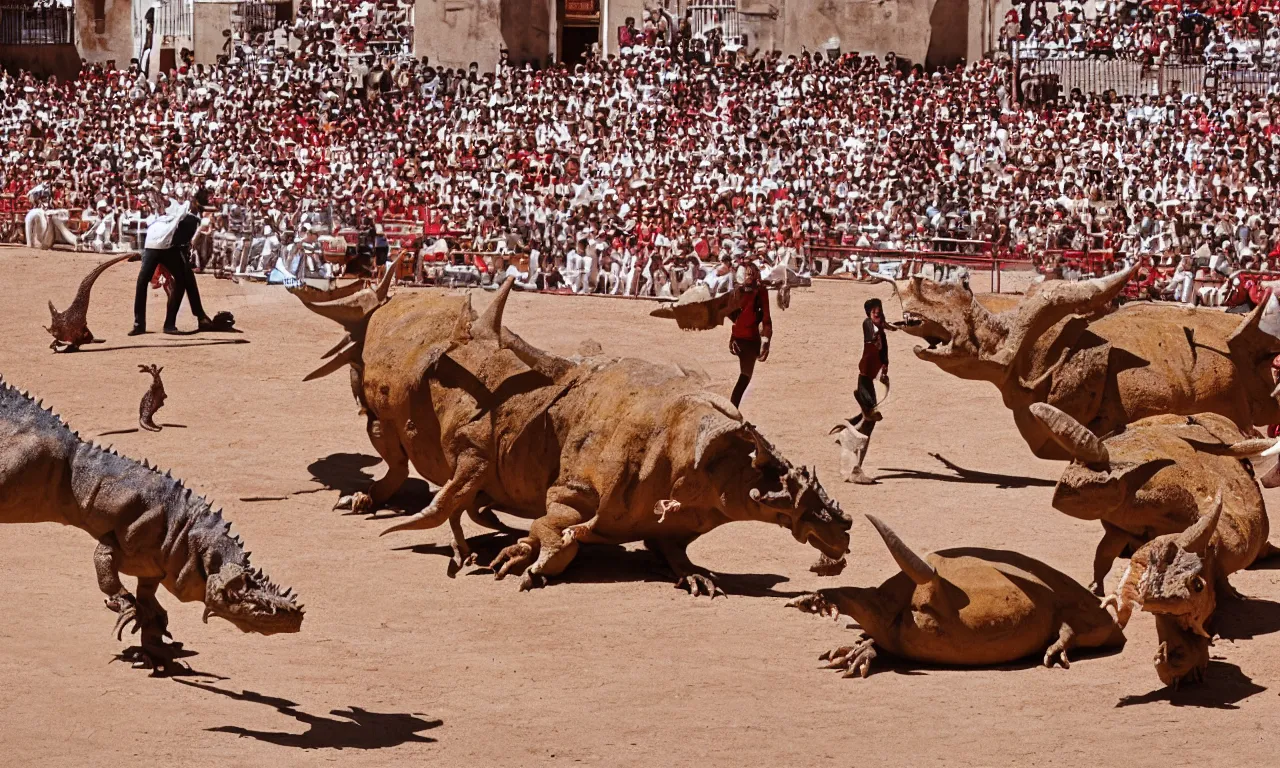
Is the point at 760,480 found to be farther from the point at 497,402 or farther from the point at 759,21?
the point at 759,21

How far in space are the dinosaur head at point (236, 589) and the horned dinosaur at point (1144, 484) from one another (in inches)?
171

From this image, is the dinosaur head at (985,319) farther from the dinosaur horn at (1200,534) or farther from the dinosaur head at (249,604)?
the dinosaur head at (249,604)

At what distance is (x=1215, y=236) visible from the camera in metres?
27.2

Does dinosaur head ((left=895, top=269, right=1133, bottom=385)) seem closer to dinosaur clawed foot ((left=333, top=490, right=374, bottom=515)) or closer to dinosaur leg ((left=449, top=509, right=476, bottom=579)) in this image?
dinosaur leg ((left=449, top=509, right=476, bottom=579))

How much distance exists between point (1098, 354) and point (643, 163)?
20.9m

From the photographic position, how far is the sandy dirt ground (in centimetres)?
927

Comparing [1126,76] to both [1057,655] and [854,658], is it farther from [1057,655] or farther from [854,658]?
[854,658]

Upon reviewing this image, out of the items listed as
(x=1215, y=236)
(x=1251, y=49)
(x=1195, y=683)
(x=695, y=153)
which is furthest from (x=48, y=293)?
(x=1251, y=49)

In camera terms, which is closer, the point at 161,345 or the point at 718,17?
the point at 161,345

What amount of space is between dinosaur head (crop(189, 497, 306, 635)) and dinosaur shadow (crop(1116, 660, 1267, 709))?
4283 mm

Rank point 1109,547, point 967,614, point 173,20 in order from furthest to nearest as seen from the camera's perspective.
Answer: point 173,20
point 1109,547
point 967,614

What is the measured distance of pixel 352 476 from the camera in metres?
16.0

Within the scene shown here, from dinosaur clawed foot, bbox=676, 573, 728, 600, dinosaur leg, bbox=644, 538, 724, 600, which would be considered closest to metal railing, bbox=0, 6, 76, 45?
dinosaur leg, bbox=644, 538, 724, 600

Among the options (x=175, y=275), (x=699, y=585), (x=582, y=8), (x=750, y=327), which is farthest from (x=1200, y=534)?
(x=582, y=8)
